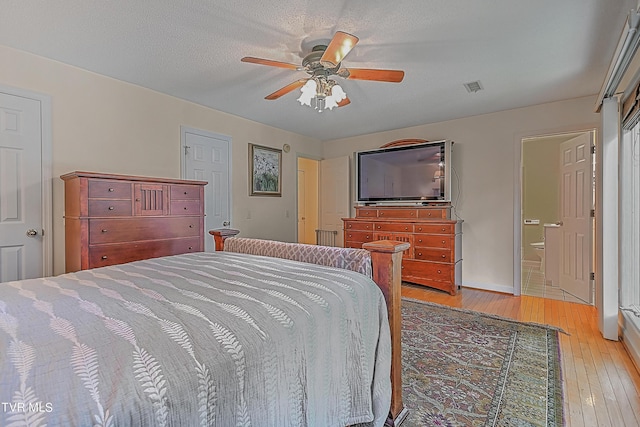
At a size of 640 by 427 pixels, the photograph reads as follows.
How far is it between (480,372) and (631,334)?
1.27 meters

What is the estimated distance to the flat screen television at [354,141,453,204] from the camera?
410 centimetres

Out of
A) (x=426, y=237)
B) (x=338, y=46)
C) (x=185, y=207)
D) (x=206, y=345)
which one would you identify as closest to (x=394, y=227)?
(x=426, y=237)

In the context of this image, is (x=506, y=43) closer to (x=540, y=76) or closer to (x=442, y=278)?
(x=540, y=76)

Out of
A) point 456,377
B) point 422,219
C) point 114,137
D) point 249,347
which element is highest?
point 114,137

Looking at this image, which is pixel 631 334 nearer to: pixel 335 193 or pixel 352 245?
pixel 352 245

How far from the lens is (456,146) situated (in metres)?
4.31

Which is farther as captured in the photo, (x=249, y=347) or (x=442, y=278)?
(x=442, y=278)

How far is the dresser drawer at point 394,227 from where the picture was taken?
165 inches

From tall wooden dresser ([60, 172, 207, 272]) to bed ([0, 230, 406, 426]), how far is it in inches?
46.8

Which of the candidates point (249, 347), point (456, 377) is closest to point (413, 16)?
point (249, 347)

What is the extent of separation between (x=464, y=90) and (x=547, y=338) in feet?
8.02

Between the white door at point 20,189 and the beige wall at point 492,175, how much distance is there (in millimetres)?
4465

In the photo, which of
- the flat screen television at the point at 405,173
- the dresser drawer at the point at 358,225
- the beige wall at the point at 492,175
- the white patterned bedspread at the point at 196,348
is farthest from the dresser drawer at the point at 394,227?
the white patterned bedspread at the point at 196,348

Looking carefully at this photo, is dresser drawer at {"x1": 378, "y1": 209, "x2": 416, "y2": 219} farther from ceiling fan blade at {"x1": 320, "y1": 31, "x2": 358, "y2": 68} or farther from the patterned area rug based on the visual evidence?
ceiling fan blade at {"x1": 320, "y1": 31, "x2": 358, "y2": 68}
